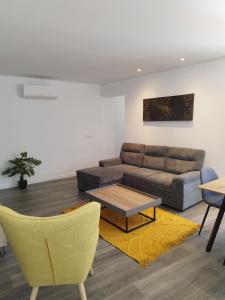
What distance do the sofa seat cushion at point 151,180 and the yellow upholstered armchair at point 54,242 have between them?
7.49ft

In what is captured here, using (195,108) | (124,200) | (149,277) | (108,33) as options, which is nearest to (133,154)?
(195,108)

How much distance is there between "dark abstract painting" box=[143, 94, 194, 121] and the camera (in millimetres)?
4184

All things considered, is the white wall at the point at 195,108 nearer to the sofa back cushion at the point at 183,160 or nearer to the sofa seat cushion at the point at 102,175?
the sofa back cushion at the point at 183,160

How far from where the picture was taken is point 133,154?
509 centimetres

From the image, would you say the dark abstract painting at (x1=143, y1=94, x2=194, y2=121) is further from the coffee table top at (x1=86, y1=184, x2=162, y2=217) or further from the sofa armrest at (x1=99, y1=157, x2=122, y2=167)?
the coffee table top at (x1=86, y1=184, x2=162, y2=217)

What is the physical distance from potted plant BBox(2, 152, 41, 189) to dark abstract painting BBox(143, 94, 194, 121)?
276cm

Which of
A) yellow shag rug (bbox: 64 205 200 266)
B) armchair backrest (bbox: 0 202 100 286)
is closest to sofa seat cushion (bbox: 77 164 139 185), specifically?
yellow shag rug (bbox: 64 205 200 266)

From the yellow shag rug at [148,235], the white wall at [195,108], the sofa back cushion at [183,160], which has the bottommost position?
the yellow shag rug at [148,235]

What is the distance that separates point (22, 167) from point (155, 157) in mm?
2857

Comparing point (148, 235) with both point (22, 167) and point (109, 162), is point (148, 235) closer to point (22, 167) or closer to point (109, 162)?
point (109, 162)

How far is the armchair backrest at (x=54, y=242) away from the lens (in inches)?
53.1

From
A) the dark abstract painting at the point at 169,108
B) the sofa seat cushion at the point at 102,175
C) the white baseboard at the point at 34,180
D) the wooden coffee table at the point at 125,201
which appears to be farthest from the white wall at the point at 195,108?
the white baseboard at the point at 34,180

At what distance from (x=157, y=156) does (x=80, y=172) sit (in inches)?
65.2

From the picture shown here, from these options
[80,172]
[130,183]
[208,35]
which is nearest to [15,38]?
[208,35]
